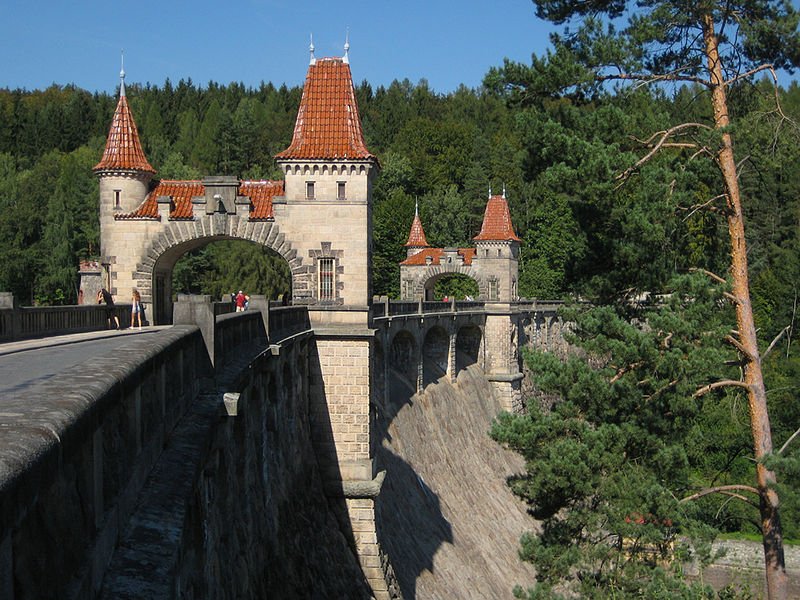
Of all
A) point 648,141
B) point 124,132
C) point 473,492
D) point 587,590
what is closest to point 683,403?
point 587,590

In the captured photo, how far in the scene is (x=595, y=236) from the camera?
15.8 m

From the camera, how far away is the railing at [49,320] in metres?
11.8

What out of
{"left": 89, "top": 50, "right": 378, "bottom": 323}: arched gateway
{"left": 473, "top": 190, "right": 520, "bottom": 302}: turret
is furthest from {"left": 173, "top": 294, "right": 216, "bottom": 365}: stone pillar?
{"left": 473, "top": 190, "right": 520, "bottom": 302}: turret

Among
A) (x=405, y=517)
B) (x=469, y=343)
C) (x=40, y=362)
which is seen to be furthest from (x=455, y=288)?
(x=40, y=362)

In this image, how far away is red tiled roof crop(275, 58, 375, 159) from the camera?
2161 cm

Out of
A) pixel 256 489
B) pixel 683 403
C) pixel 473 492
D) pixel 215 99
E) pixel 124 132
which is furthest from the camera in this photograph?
pixel 215 99

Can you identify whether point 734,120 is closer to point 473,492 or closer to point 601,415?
point 601,415

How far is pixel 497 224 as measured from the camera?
49.8m

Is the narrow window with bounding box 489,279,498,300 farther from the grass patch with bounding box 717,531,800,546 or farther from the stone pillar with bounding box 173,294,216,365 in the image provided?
the stone pillar with bounding box 173,294,216,365

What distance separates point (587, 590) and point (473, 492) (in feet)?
61.2

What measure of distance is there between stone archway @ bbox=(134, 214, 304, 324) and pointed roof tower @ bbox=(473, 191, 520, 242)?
1096 inches

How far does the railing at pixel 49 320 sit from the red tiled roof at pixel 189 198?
182 inches

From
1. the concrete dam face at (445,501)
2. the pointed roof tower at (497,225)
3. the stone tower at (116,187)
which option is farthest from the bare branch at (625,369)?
the pointed roof tower at (497,225)

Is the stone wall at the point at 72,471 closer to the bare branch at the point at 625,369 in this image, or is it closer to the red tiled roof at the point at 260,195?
the bare branch at the point at 625,369
